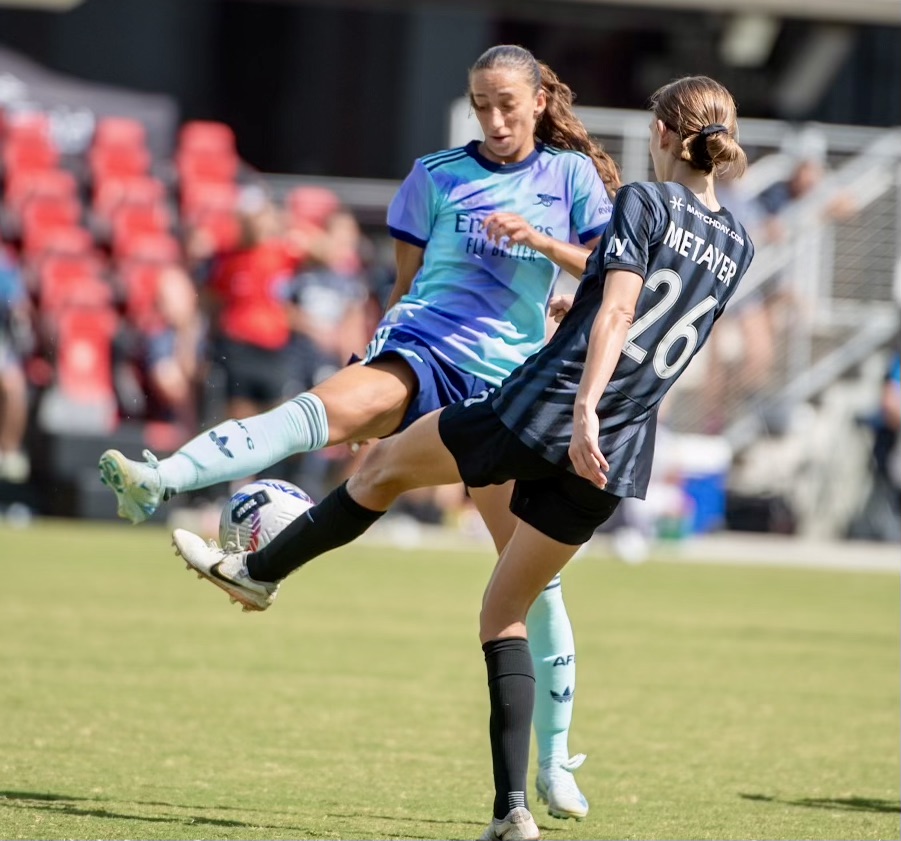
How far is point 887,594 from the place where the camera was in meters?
13.3

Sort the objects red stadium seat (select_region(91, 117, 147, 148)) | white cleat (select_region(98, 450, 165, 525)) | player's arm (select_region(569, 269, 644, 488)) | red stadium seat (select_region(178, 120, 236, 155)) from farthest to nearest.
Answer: red stadium seat (select_region(178, 120, 236, 155))
red stadium seat (select_region(91, 117, 147, 148))
white cleat (select_region(98, 450, 165, 525))
player's arm (select_region(569, 269, 644, 488))

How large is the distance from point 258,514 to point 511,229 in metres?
1.23

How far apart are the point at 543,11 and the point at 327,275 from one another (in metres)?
9.17

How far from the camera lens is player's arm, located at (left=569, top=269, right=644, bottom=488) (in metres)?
4.40

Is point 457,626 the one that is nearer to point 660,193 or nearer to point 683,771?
point 683,771

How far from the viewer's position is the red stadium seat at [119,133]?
Answer: 67.4 ft

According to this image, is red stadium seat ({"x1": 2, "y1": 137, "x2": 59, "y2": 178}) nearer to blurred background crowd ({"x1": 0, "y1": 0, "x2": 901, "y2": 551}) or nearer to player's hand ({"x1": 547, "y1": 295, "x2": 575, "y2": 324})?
blurred background crowd ({"x1": 0, "y1": 0, "x2": 901, "y2": 551})

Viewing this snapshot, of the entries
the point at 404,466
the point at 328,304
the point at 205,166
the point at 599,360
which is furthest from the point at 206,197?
the point at 599,360

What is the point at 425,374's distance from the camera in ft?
17.7

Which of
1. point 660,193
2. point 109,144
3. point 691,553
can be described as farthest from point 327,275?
point 660,193

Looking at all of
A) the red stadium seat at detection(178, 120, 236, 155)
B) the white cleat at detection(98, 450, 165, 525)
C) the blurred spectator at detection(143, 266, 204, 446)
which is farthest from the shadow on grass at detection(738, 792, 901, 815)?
the red stadium seat at detection(178, 120, 236, 155)

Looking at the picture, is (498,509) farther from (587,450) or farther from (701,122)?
(701,122)

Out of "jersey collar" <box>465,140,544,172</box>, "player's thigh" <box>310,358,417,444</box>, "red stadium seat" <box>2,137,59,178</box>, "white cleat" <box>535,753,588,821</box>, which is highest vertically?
"jersey collar" <box>465,140,544,172</box>

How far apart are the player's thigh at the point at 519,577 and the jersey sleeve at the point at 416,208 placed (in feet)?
4.10
